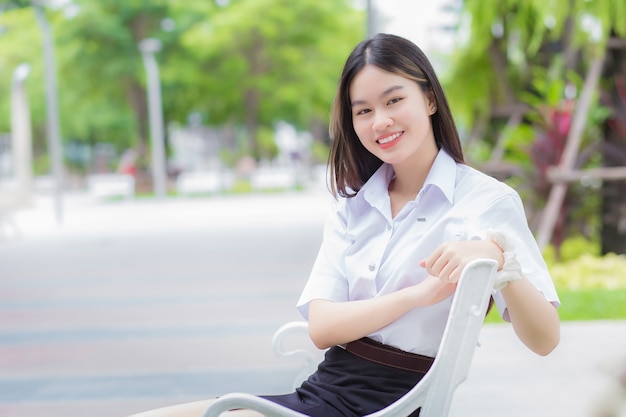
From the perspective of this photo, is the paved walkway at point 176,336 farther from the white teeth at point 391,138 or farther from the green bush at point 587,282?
the white teeth at point 391,138

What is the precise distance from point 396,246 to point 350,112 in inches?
13.3

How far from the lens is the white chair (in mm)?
1439

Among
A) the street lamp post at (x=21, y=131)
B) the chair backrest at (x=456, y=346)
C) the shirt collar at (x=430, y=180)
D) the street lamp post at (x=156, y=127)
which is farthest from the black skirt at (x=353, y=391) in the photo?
the street lamp post at (x=156, y=127)

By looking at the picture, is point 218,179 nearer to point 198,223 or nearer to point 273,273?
point 198,223

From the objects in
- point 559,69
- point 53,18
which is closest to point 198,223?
point 559,69

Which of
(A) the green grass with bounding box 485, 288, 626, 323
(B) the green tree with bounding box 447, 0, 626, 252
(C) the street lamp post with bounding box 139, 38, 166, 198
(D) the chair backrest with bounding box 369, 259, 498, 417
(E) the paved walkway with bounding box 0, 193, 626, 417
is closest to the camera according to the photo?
(D) the chair backrest with bounding box 369, 259, 498, 417

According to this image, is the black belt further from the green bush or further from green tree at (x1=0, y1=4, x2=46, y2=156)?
green tree at (x1=0, y1=4, x2=46, y2=156)

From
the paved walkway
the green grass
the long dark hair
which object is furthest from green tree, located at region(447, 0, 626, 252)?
the long dark hair

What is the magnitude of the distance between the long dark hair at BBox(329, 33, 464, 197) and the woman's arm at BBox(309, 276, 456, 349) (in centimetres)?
30

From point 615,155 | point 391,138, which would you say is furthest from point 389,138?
point 615,155

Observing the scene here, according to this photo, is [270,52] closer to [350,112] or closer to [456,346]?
[350,112]

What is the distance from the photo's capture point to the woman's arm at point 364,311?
1575 millimetres

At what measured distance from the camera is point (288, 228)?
13172 mm

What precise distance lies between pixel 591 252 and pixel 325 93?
1969cm
